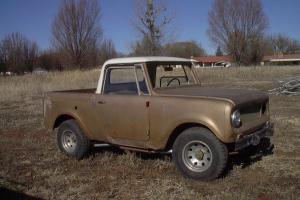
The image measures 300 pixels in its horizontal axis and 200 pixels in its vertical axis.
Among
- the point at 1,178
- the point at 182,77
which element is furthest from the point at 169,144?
the point at 1,178

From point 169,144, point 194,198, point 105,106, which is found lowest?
point 194,198

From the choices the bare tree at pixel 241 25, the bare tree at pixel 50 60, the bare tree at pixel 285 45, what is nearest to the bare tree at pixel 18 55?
the bare tree at pixel 50 60

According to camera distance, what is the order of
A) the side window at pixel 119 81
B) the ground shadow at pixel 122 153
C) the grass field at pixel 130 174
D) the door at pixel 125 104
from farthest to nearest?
1. the ground shadow at pixel 122 153
2. the side window at pixel 119 81
3. the door at pixel 125 104
4. the grass field at pixel 130 174

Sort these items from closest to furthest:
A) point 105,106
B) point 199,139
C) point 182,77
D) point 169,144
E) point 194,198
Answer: point 194,198
point 199,139
point 169,144
point 105,106
point 182,77

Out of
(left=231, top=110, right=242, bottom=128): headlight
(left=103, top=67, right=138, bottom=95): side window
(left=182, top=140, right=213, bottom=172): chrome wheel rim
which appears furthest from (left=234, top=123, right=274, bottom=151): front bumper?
(left=103, top=67, right=138, bottom=95): side window

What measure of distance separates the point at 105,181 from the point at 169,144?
1.04 m

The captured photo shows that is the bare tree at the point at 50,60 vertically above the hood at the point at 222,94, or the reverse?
the bare tree at the point at 50,60

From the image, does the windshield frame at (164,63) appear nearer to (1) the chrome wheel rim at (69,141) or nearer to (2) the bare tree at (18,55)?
(1) the chrome wheel rim at (69,141)

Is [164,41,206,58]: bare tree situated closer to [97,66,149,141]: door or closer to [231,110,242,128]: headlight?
[97,66,149,141]: door

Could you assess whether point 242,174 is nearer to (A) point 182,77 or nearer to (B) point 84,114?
(A) point 182,77

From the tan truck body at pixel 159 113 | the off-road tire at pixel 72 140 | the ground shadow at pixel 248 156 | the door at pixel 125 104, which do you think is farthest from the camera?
the off-road tire at pixel 72 140

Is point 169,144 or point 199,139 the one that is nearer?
point 199,139

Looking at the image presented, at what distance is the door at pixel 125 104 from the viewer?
239 inches

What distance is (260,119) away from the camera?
6.05 meters
